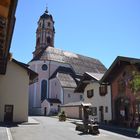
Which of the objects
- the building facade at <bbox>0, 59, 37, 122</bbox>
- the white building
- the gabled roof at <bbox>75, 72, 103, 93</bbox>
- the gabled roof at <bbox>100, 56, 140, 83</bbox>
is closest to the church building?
the gabled roof at <bbox>75, 72, 103, 93</bbox>

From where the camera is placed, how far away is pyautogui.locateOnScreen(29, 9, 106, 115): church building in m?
59.4

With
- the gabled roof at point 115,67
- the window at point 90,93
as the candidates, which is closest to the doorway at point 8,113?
the gabled roof at point 115,67

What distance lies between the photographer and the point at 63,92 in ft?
193

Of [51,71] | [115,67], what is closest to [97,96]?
[115,67]

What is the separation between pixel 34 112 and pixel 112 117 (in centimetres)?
3368

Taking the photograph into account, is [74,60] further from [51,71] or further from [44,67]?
[44,67]

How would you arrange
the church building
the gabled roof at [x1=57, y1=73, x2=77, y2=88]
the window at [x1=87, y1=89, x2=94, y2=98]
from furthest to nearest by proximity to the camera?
the gabled roof at [x1=57, y1=73, x2=77, y2=88]
the church building
the window at [x1=87, y1=89, x2=94, y2=98]

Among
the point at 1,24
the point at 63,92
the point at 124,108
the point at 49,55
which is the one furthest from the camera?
the point at 49,55

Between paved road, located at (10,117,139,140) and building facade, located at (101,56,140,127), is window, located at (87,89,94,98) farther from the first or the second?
paved road, located at (10,117,139,140)

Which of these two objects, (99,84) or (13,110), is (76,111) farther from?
(13,110)

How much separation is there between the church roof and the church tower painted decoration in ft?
12.8

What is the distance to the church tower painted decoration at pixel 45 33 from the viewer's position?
74.9m

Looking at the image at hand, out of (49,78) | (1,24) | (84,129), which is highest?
(49,78)

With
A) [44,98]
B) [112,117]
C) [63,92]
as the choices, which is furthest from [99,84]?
[44,98]
